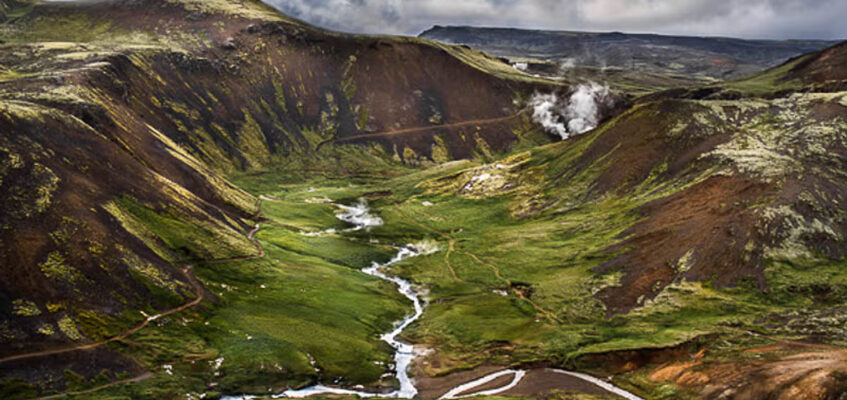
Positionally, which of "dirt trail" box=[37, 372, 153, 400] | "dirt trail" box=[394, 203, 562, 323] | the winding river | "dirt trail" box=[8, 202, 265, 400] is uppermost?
"dirt trail" box=[8, 202, 265, 400]

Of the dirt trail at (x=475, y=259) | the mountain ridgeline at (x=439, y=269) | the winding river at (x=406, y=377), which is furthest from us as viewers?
the dirt trail at (x=475, y=259)

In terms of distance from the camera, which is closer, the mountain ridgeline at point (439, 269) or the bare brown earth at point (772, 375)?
A: the bare brown earth at point (772, 375)

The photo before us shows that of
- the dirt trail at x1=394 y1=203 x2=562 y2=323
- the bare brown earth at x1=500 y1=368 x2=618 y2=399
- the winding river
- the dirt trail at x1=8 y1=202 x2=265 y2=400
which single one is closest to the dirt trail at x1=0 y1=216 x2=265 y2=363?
the dirt trail at x1=8 y1=202 x2=265 y2=400

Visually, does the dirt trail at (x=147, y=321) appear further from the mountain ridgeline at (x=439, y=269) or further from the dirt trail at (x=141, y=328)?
the mountain ridgeline at (x=439, y=269)

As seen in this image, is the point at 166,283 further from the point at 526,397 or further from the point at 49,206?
the point at 526,397

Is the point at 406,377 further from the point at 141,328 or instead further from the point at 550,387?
the point at 141,328

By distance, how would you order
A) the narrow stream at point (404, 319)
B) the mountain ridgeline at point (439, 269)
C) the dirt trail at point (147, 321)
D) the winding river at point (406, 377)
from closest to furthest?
the dirt trail at point (147, 321)
the mountain ridgeline at point (439, 269)
the winding river at point (406, 377)
the narrow stream at point (404, 319)

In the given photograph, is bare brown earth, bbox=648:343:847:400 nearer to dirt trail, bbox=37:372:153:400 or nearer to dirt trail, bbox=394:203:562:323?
dirt trail, bbox=394:203:562:323

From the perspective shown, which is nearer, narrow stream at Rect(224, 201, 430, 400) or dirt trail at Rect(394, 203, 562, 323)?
narrow stream at Rect(224, 201, 430, 400)

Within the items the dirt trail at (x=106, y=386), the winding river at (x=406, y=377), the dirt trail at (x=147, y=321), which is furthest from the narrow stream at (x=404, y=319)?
the dirt trail at (x=147, y=321)

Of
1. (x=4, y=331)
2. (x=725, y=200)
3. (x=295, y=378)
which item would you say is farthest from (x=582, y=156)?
(x=4, y=331)

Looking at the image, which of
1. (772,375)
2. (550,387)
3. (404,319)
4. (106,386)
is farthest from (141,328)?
(772,375)
